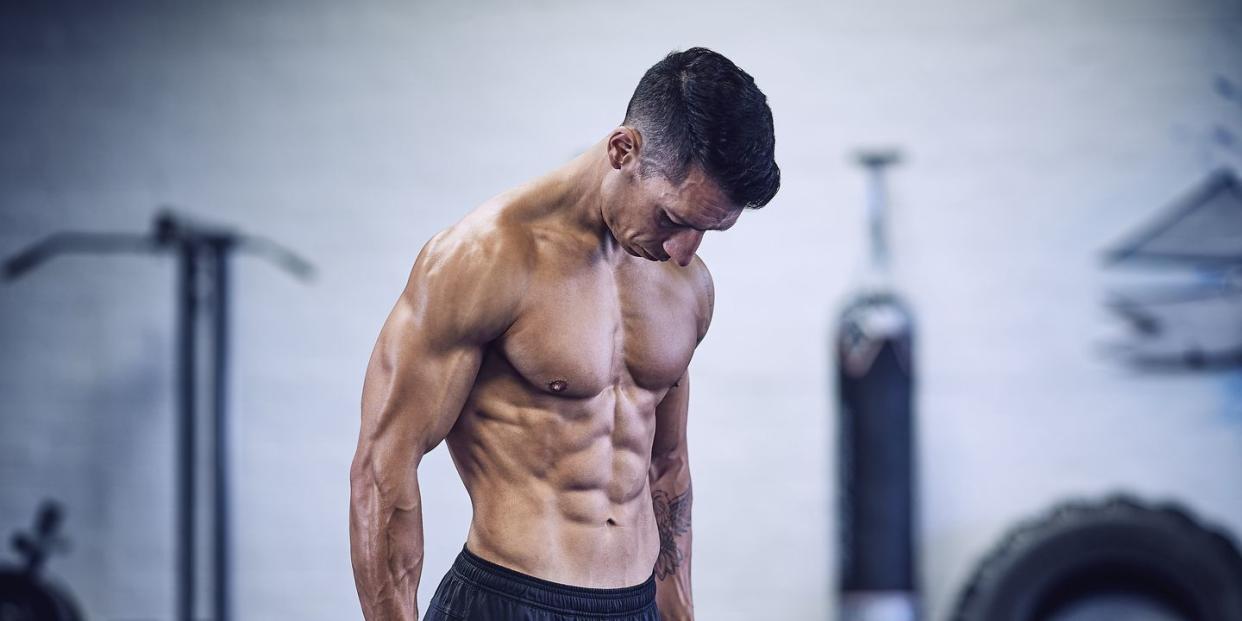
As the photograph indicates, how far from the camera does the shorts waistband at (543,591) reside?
4.99 ft

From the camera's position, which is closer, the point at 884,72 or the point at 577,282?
the point at 577,282

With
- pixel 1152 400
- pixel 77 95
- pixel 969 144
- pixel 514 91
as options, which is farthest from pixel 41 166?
pixel 1152 400

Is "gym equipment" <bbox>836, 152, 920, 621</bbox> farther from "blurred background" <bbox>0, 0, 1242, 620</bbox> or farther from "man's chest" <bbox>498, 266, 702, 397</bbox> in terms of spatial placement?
"man's chest" <bbox>498, 266, 702, 397</bbox>

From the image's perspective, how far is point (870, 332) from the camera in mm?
3312

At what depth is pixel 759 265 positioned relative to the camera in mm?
3445

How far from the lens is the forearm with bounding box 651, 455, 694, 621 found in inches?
70.9

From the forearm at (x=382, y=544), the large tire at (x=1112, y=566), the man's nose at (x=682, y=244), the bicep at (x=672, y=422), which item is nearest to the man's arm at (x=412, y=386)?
the forearm at (x=382, y=544)

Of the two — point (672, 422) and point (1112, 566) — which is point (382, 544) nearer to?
point (672, 422)

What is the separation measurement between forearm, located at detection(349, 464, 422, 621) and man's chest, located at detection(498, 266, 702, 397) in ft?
0.79

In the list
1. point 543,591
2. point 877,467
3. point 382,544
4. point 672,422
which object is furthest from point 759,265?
point 382,544

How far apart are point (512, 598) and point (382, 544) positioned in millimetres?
206

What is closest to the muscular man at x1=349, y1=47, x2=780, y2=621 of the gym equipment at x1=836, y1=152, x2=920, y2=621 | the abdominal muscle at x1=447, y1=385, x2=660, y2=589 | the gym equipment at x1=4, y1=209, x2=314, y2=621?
the abdominal muscle at x1=447, y1=385, x2=660, y2=589

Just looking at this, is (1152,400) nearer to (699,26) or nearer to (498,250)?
(699,26)

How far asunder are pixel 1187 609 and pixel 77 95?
12.8 feet
